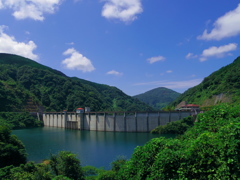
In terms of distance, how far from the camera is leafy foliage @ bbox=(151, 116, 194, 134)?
5256cm

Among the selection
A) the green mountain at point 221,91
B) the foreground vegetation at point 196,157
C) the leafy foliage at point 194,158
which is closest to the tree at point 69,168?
the foreground vegetation at point 196,157

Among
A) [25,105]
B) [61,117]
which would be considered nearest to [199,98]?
[61,117]

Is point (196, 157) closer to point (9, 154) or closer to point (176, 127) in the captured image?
point (9, 154)

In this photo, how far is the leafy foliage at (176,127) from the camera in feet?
172

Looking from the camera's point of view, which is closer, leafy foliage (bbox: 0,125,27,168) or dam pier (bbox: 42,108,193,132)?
leafy foliage (bbox: 0,125,27,168)

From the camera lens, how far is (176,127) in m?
52.8

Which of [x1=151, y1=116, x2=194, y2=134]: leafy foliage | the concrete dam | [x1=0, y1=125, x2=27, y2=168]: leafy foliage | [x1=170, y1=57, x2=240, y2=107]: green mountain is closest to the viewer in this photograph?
[x1=0, y1=125, x2=27, y2=168]: leafy foliage

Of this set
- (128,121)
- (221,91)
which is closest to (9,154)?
(128,121)

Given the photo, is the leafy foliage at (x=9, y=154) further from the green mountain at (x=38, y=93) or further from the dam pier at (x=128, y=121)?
the green mountain at (x=38, y=93)

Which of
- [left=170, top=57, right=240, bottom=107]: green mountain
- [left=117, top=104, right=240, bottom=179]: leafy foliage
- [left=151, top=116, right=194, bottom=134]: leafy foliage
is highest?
[left=170, top=57, right=240, bottom=107]: green mountain

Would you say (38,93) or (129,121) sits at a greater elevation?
(38,93)

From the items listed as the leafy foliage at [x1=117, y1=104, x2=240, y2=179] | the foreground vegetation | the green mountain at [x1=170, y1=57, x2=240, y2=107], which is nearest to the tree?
the foreground vegetation

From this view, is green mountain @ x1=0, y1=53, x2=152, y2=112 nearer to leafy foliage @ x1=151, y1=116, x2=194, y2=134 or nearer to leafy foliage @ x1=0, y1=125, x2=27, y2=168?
leafy foliage @ x1=151, y1=116, x2=194, y2=134

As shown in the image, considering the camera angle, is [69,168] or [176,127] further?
[176,127]
